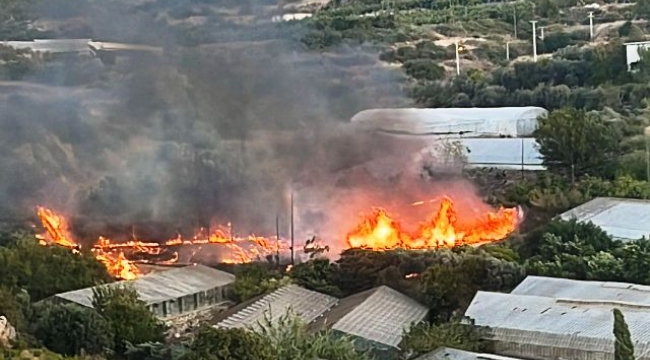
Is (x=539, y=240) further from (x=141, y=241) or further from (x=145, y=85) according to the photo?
(x=145, y=85)

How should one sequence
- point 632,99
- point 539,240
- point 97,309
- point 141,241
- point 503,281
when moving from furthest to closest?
1. point 632,99
2. point 141,241
3. point 539,240
4. point 503,281
5. point 97,309

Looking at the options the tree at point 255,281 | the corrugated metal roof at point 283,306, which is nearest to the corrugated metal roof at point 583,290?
the corrugated metal roof at point 283,306

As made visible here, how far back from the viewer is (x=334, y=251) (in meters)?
12.5

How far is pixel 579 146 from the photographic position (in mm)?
13836

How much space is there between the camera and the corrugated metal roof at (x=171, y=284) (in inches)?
421

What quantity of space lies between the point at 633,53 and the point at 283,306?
8400 millimetres

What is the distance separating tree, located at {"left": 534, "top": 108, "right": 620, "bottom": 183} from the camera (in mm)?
13836

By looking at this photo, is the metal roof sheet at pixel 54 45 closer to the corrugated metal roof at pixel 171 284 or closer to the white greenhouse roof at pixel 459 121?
the white greenhouse roof at pixel 459 121

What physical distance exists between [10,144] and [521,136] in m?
7.07

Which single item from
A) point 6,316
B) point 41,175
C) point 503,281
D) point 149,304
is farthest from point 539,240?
point 41,175

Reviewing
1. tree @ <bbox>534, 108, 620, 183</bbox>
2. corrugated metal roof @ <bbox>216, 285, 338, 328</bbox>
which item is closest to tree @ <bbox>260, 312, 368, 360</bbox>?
corrugated metal roof @ <bbox>216, 285, 338, 328</bbox>

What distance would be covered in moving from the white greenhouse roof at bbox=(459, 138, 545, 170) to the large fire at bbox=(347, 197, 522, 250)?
53.0 inches

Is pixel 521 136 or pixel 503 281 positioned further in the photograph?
pixel 521 136

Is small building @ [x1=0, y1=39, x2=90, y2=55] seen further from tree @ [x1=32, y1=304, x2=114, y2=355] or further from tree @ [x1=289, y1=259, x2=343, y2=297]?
tree @ [x1=32, y1=304, x2=114, y2=355]
